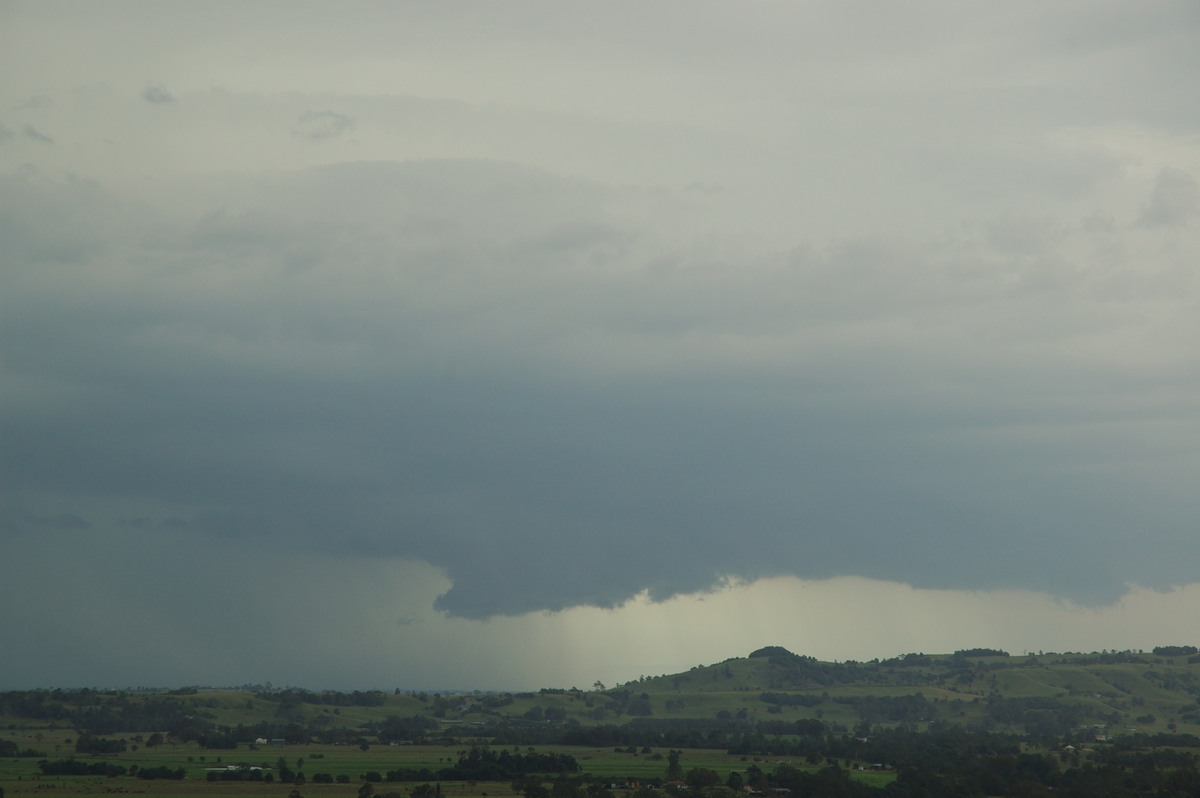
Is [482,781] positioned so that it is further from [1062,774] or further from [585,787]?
[1062,774]

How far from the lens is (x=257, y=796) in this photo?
546 ft

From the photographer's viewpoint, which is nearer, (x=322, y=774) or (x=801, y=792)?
(x=801, y=792)

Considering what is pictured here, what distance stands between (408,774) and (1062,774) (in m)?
103

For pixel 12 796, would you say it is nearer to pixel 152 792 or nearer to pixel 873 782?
pixel 152 792

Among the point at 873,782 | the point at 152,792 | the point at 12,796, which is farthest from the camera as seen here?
the point at 873,782

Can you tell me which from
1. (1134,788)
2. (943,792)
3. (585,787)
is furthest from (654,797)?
(1134,788)

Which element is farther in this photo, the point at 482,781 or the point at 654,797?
the point at 482,781

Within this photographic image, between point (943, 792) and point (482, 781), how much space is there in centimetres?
7261

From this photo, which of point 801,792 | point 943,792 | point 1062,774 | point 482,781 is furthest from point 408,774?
point 1062,774

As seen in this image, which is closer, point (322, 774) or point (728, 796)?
point (728, 796)

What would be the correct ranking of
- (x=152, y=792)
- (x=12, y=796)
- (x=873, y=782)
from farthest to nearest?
(x=873, y=782) → (x=152, y=792) → (x=12, y=796)

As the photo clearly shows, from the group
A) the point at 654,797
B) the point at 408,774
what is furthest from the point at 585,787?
the point at 408,774

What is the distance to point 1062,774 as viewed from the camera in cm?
19188

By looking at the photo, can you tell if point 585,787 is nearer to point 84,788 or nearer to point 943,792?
point 943,792
